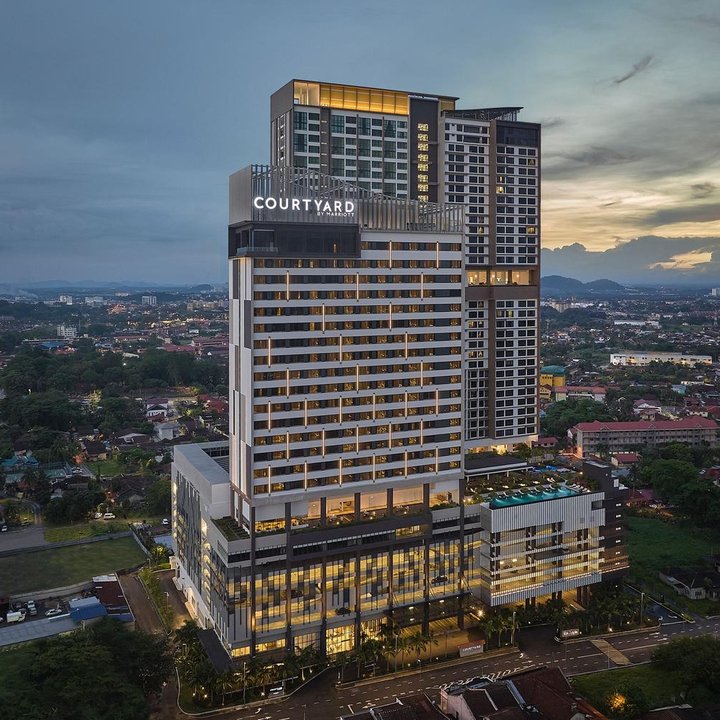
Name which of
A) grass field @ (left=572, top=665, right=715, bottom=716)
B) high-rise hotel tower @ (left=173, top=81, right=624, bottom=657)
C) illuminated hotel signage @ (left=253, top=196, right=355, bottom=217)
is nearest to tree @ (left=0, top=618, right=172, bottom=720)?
high-rise hotel tower @ (left=173, top=81, right=624, bottom=657)

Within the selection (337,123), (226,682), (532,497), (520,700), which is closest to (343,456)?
Answer: (532,497)

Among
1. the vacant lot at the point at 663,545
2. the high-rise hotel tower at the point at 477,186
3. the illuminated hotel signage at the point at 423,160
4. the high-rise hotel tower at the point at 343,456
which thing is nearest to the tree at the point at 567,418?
the vacant lot at the point at 663,545

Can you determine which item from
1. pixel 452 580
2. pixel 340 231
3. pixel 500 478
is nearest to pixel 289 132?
pixel 340 231

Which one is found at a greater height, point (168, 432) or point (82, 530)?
point (168, 432)

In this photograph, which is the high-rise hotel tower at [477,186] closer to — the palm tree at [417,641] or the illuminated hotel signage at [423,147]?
the illuminated hotel signage at [423,147]

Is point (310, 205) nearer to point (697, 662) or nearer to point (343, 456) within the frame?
point (343, 456)

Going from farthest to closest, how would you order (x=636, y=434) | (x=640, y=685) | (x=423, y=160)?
(x=636, y=434), (x=423, y=160), (x=640, y=685)

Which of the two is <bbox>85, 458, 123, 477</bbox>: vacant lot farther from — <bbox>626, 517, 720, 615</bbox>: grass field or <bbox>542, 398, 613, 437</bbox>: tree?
<bbox>626, 517, 720, 615</bbox>: grass field
